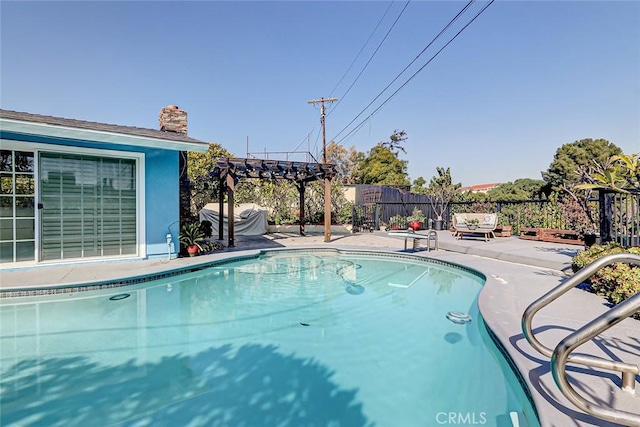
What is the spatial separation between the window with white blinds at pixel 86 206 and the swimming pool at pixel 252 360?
2.23m

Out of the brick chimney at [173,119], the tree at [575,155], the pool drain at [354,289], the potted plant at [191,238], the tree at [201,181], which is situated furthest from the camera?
the tree at [575,155]

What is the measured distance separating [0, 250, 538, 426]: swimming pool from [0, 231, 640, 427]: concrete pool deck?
24cm

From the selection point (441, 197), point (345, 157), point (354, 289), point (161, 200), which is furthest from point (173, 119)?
point (345, 157)

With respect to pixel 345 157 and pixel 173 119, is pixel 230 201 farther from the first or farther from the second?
pixel 345 157

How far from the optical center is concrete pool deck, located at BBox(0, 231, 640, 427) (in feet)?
7.58

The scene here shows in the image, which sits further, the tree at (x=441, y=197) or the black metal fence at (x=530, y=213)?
the tree at (x=441, y=197)

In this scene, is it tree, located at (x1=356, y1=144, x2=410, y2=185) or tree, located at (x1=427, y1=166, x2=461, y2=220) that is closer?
tree, located at (x1=427, y1=166, x2=461, y2=220)

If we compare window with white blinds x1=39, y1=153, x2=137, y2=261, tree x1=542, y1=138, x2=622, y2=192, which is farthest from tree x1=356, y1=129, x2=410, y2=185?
window with white blinds x1=39, y1=153, x2=137, y2=261

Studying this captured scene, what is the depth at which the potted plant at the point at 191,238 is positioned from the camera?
30.4 feet

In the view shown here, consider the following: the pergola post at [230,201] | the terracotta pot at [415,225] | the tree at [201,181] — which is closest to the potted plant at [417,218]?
the terracotta pot at [415,225]

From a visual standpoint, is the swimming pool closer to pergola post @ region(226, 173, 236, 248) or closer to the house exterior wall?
the house exterior wall

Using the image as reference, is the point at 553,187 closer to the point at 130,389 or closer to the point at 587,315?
the point at 587,315

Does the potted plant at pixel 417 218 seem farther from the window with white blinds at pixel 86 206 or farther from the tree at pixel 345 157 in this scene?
the tree at pixel 345 157

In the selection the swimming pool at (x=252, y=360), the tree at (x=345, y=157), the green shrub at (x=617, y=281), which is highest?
the tree at (x=345, y=157)
